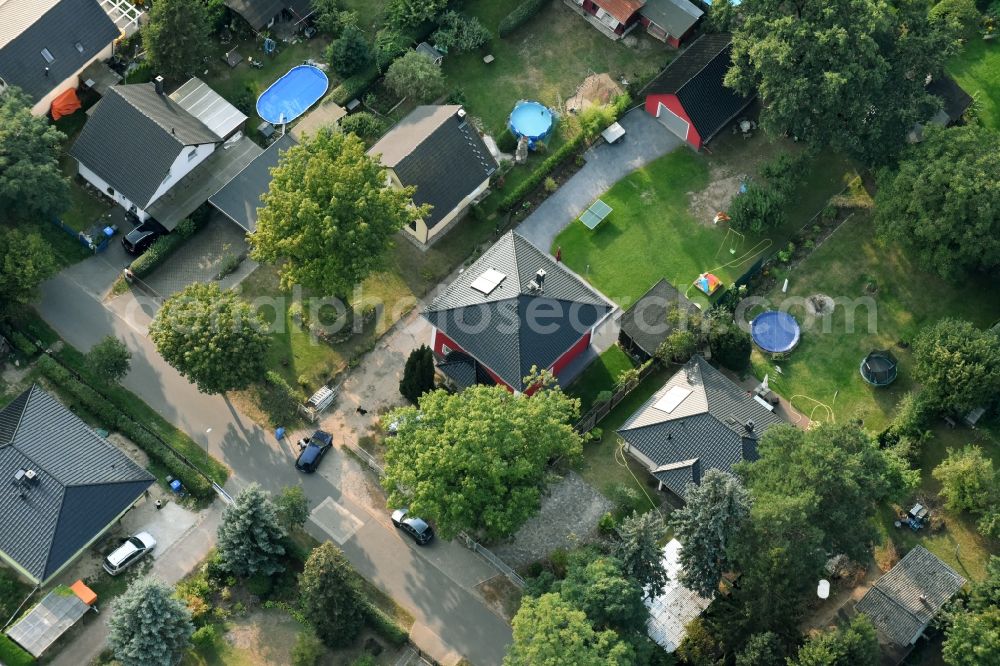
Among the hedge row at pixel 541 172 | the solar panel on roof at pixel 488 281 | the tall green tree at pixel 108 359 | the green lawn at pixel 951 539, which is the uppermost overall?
the tall green tree at pixel 108 359

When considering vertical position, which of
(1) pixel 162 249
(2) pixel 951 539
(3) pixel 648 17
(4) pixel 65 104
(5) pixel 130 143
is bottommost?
(2) pixel 951 539

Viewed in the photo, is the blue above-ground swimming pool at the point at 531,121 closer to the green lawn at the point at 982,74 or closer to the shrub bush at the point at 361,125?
the shrub bush at the point at 361,125

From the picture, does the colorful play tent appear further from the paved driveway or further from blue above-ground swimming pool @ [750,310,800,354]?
the paved driveway

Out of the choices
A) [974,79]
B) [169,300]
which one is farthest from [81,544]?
[974,79]

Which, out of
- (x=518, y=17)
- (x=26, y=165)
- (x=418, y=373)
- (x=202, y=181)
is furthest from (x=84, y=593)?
(x=518, y=17)

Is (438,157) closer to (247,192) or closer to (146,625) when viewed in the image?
(247,192)

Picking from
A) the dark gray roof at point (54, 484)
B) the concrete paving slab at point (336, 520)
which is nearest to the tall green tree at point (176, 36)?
the dark gray roof at point (54, 484)
